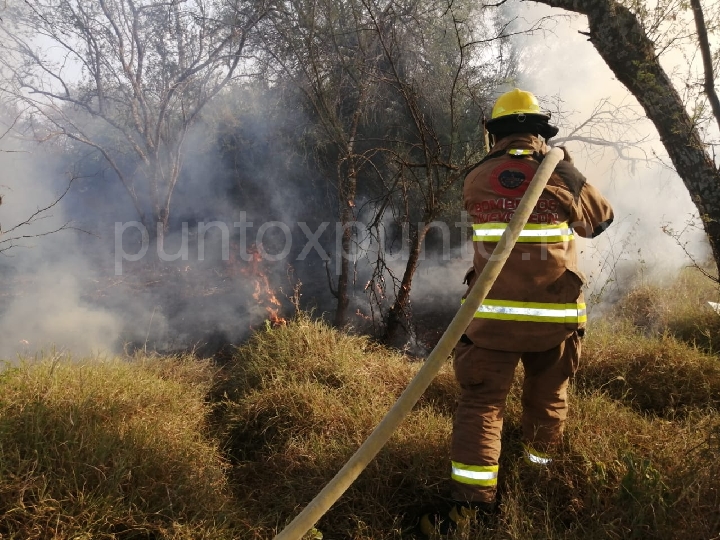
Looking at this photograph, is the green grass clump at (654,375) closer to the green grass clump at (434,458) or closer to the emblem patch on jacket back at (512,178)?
the green grass clump at (434,458)

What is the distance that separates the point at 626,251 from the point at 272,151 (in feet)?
21.6

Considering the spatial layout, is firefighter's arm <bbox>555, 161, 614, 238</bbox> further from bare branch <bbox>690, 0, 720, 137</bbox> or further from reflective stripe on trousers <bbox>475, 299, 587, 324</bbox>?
bare branch <bbox>690, 0, 720, 137</bbox>

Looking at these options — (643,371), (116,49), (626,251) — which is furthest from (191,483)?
(116,49)

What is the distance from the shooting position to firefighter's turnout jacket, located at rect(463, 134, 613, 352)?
88.0 inches

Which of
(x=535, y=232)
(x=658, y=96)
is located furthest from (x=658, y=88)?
(x=535, y=232)

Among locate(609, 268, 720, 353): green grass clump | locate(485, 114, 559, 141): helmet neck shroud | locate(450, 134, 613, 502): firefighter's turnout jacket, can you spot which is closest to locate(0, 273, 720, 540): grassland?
locate(609, 268, 720, 353): green grass clump

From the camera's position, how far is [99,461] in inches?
91.0

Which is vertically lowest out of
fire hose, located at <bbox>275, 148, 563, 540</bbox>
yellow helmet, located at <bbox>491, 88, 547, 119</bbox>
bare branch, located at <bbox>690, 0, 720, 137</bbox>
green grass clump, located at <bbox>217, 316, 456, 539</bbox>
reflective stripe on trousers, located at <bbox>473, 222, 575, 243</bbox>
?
green grass clump, located at <bbox>217, 316, 456, 539</bbox>

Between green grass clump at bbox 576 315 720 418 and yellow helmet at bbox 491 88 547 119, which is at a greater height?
yellow helmet at bbox 491 88 547 119

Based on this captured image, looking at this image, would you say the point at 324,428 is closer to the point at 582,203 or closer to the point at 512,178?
the point at 512,178

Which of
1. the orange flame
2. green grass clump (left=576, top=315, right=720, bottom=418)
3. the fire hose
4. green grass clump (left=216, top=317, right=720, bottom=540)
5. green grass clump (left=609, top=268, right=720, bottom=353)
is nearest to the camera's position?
the fire hose

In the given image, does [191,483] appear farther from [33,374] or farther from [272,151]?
[272,151]

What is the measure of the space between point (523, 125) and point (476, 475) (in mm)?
1724

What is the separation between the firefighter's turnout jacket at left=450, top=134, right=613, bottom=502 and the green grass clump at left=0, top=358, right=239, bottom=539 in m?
1.26
